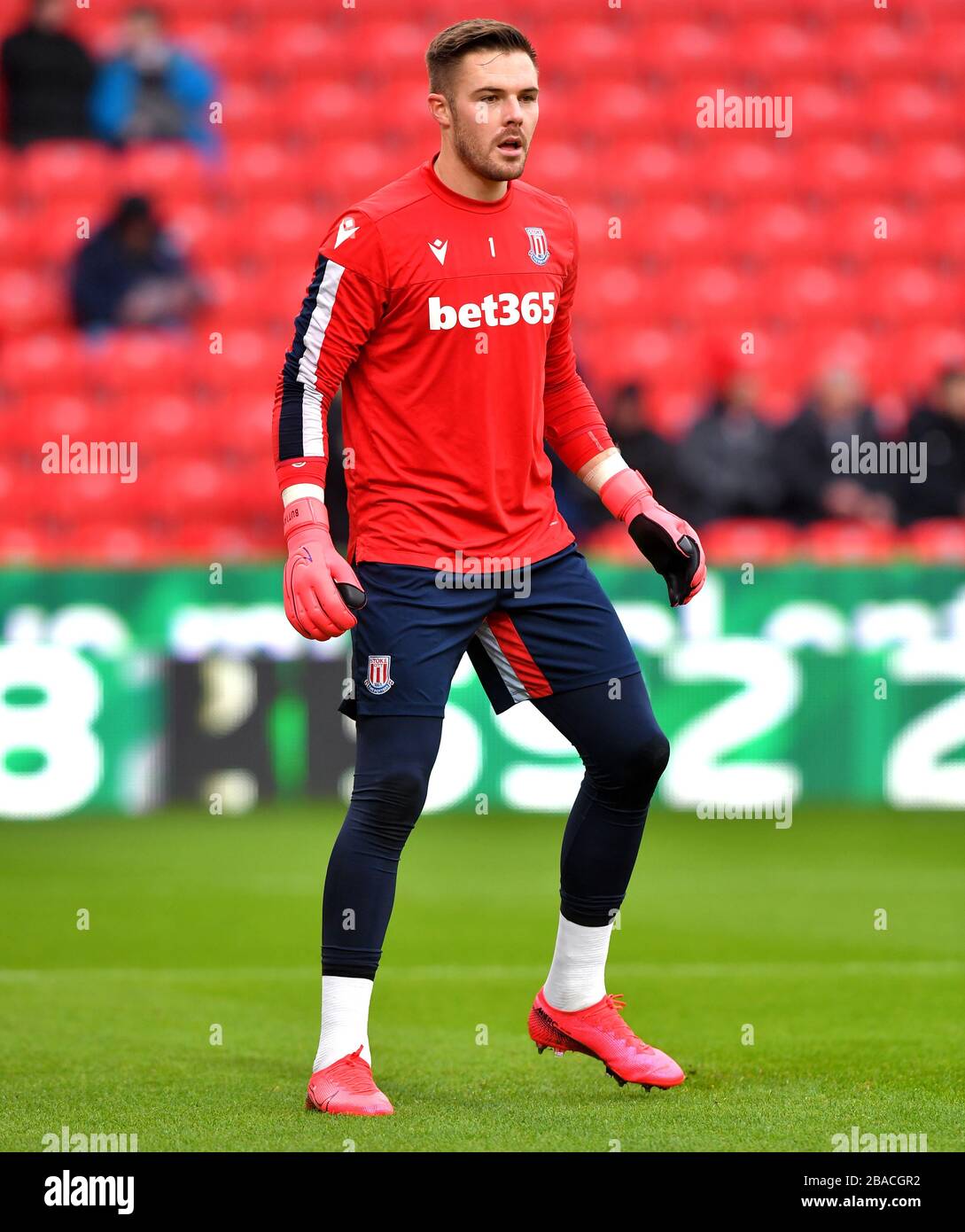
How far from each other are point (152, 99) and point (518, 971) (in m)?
8.54

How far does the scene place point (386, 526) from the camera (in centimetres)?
411

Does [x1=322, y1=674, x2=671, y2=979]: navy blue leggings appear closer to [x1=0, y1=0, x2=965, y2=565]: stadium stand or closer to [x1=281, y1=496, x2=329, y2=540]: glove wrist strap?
[x1=281, y1=496, x2=329, y2=540]: glove wrist strap

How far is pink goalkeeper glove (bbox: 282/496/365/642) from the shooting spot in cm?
391

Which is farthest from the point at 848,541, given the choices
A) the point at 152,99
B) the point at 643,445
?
the point at 152,99

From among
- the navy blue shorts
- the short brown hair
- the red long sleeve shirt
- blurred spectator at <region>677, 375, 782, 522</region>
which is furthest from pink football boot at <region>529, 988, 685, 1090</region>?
blurred spectator at <region>677, 375, 782, 522</region>

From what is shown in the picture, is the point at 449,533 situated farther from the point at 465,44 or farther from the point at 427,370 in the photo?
the point at 465,44

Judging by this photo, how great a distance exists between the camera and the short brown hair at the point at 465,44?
402 cm


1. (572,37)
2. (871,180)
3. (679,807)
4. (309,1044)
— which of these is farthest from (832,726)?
(572,37)

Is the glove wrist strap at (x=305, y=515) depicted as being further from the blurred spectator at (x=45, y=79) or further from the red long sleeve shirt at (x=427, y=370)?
the blurred spectator at (x=45, y=79)

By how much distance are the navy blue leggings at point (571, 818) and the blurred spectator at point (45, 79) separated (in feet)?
30.5

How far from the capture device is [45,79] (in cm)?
1252

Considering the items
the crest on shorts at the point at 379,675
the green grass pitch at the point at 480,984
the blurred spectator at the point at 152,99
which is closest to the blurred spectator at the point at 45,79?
the blurred spectator at the point at 152,99

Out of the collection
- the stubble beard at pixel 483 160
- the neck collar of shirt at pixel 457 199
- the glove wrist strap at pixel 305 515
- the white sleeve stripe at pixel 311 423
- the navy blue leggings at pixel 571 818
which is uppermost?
the stubble beard at pixel 483 160

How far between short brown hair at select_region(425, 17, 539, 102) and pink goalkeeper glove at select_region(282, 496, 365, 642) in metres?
0.91
